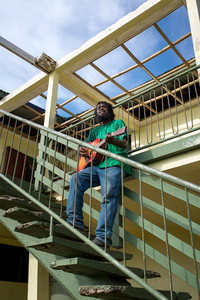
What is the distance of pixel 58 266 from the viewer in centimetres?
257

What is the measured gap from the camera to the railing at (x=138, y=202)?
7.68ft

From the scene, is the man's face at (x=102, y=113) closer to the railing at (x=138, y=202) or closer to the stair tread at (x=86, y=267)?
the railing at (x=138, y=202)

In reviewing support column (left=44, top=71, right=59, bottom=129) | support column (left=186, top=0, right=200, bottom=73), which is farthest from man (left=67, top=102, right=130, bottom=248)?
support column (left=44, top=71, right=59, bottom=129)

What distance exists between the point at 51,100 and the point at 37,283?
3.93 m

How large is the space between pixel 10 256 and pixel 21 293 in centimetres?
119

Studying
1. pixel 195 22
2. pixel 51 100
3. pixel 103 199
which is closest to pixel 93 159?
pixel 103 199

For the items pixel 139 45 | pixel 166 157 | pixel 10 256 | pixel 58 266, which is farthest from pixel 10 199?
pixel 10 256

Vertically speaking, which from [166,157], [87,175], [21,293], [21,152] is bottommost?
[21,293]

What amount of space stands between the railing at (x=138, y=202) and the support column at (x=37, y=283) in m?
1.27

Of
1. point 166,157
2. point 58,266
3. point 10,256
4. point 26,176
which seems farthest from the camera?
point 26,176

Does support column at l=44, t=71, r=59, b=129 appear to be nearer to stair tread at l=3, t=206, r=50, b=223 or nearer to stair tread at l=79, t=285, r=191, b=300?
stair tread at l=3, t=206, r=50, b=223

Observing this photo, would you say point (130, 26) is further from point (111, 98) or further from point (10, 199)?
point (10, 199)

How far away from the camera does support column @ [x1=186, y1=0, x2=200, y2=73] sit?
4523mm

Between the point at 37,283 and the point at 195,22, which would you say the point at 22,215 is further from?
the point at 195,22
